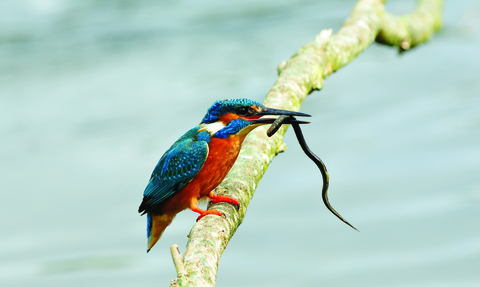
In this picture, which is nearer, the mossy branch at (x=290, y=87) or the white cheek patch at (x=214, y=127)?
the mossy branch at (x=290, y=87)

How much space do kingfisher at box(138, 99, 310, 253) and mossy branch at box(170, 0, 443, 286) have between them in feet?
0.53

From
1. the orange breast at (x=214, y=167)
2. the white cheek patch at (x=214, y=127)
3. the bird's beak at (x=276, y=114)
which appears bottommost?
the orange breast at (x=214, y=167)

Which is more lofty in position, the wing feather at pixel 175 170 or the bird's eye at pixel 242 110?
the bird's eye at pixel 242 110

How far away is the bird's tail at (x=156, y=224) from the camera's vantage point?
3.17 meters

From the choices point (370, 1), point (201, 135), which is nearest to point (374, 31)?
point (370, 1)

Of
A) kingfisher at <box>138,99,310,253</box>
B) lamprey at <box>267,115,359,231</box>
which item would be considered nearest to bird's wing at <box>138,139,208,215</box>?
kingfisher at <box>138,99,310,253</box>

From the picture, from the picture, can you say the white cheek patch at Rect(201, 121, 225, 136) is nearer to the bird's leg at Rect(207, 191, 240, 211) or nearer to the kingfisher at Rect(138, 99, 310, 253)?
the kingfisher at Rect(138, 99, 310, 253)

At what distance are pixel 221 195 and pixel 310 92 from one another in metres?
1.95

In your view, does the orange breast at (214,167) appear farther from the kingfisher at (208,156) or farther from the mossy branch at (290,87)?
the mossy branch at (290,87)

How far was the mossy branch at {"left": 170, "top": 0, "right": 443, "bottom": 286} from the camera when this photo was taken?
2.20m

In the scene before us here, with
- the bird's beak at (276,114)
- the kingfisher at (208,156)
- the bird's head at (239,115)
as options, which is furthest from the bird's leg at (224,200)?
the bird's beak at (276,114)

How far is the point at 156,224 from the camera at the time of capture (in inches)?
126

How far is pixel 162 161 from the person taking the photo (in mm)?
3064

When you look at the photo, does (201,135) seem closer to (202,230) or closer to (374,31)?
(202,230)
